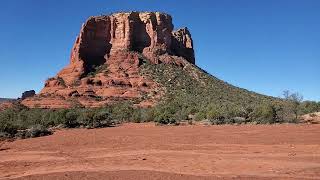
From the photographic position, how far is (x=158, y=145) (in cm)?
2275

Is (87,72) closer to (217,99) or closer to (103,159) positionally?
(217,99)

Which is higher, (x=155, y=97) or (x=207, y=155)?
(x=155, y=97)

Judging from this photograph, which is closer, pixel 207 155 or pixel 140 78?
pixel 207 155

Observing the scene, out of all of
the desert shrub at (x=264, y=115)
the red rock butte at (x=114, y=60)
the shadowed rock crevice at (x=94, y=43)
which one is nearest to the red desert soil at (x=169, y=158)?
the desert shrub at (x=264, y=115)

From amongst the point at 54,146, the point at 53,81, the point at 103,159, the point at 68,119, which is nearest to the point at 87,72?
the point at 53,81

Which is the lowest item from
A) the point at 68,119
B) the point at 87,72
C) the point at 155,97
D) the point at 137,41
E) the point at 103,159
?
the point at 103,159

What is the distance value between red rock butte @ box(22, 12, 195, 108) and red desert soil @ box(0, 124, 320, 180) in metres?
48.6

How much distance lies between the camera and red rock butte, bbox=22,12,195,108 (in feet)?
251

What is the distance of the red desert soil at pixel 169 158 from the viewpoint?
1429cm

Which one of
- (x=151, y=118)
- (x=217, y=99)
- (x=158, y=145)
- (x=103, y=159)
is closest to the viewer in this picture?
(x=103, y=159)

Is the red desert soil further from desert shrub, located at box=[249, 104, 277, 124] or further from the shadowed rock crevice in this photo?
the shadowed rock crevice

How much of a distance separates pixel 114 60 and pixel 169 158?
68805 mm

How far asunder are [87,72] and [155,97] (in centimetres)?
1636

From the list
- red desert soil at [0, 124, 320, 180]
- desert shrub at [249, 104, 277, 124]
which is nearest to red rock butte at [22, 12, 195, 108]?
desert shrub at [249, 104, 277, 124]
